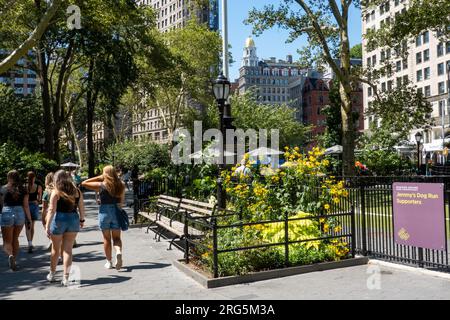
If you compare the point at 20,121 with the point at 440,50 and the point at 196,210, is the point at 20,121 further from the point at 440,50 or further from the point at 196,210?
the point at 440,50

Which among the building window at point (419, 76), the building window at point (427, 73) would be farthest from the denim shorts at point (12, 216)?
the building window at point (419, 76)

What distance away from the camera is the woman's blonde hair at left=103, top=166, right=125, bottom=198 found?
27.2 feet

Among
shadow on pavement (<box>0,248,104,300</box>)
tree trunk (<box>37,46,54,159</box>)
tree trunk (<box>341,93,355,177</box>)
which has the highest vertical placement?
tree trunk (<box>37,46,54,159</box>)

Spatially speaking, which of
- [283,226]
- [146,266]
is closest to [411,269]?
[283,226]

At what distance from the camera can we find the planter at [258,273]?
7.16 m

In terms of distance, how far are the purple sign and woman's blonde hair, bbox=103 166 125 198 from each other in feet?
15.4

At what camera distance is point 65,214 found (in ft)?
24.6

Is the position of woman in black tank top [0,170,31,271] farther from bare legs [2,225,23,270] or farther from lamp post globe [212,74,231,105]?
lamp post globe [212,74,231,105]

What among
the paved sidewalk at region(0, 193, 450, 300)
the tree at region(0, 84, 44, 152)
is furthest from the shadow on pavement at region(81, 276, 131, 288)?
the tree at region(0, 84, 44, 152)

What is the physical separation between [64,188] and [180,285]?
92.7 inches

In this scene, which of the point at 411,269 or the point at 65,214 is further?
the point at 411,269

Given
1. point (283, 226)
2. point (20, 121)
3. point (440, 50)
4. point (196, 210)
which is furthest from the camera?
point (440, 50)
